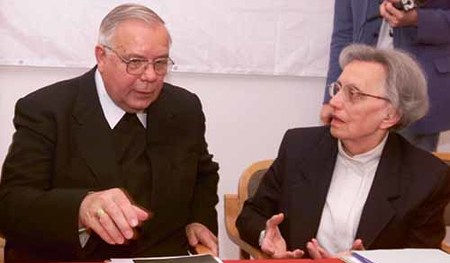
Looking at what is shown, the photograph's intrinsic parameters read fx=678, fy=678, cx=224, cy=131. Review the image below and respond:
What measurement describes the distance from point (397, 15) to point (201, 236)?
1.23 meters

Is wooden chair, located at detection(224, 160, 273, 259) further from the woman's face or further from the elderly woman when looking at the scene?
the woman's face

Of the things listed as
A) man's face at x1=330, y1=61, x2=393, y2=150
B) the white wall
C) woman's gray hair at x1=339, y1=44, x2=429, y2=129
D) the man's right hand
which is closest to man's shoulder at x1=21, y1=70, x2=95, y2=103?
the man's right hand

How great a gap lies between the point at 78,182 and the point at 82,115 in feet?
0.70

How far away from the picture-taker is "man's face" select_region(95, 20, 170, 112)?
82.3 inches

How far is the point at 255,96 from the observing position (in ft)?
11.9

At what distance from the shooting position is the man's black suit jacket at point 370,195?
228 centimetres

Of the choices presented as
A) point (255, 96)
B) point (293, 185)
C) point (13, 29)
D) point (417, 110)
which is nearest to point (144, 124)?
point (293, 185)

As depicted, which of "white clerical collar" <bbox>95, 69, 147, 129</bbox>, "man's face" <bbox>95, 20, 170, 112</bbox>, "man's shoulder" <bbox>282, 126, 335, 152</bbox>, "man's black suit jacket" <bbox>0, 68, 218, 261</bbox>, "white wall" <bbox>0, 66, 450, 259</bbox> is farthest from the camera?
"white wall" <bbox>0, 66, 450, 259</bbox>

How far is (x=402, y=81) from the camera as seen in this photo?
2359mm

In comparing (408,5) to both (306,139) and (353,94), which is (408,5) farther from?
(306,139)

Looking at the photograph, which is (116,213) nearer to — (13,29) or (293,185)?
(293,185)

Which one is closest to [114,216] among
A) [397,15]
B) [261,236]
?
[261,236]

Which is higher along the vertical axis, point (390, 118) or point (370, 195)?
point (390, 118)

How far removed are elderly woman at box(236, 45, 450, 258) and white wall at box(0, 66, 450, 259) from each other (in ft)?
3.68
